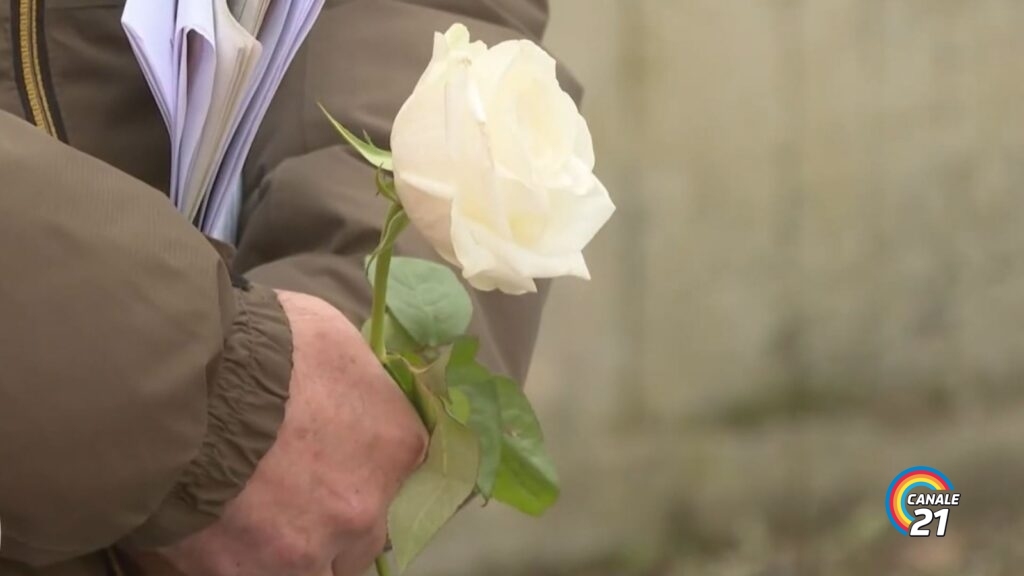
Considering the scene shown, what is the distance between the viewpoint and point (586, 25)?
1717mm

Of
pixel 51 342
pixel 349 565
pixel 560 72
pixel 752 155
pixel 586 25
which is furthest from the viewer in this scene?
pixel 752 155

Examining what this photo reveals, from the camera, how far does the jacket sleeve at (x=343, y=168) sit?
28.1 inches

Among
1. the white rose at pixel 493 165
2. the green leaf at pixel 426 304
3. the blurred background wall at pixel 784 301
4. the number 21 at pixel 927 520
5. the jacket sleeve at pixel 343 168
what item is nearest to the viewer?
the white rose at pixel 493 165

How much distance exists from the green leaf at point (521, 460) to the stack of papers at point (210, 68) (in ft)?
0.61

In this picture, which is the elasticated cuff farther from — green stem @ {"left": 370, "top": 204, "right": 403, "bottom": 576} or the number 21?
the number 21

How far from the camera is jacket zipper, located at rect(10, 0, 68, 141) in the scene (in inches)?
25.8

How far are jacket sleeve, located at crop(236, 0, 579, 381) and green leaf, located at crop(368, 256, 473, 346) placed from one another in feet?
0.31

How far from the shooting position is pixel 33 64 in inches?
26.0

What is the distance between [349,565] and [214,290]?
15cm

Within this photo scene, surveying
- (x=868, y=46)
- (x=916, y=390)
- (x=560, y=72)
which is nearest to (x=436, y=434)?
(x=560, y=72)

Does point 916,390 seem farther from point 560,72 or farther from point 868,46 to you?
point 560,72

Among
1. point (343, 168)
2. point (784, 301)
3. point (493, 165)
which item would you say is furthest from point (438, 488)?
point (784, 301)

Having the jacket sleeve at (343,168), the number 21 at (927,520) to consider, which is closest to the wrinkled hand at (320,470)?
the jacket sleeve at (343,168)

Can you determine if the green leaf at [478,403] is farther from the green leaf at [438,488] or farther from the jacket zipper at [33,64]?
the jacket zipper at [33,64]
